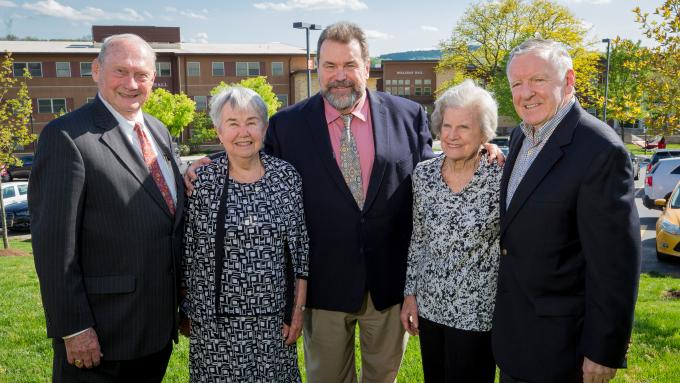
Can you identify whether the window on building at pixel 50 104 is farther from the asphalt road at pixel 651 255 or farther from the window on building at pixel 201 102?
the asphalt road at pixel 651 255

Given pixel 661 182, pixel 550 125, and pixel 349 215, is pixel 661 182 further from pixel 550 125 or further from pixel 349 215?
pixel 550 125

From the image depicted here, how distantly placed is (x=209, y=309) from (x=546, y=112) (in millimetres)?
2227

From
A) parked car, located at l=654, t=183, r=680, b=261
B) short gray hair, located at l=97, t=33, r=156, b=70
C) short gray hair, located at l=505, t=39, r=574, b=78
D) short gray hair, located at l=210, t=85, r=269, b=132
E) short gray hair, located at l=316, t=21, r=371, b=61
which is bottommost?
parked car, located at l=654, t=183, r=680, b=261

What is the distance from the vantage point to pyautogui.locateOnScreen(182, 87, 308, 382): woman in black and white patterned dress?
3.21m

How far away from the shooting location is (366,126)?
12.7 feet

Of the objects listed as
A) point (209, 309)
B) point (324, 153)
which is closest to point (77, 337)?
point (209, 309)

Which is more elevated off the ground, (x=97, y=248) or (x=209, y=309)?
(x=97, y=248)

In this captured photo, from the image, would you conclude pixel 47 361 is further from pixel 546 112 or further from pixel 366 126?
pixel 546 112

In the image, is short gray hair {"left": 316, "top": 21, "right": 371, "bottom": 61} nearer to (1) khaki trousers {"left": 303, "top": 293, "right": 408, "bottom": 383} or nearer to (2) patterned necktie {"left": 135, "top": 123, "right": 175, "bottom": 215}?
(2) patterned necktie {"left": 135, "top": 123, "right": 175, "bottom": 215}

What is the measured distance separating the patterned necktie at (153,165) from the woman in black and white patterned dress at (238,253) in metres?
0.13


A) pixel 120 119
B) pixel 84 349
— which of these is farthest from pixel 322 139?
pixel 84 349

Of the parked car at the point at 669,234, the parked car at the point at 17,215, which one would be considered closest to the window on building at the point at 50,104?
the parked car at the point at 17,215

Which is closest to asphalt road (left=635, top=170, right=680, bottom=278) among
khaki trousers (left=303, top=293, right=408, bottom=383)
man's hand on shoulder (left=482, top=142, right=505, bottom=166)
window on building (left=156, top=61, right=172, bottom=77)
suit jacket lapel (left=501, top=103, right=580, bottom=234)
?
khaki trousers (left=303, top=293, right=408, bottom=383)

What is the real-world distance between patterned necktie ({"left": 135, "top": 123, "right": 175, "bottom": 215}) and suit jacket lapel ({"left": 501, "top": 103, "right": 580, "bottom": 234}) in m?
1.99
